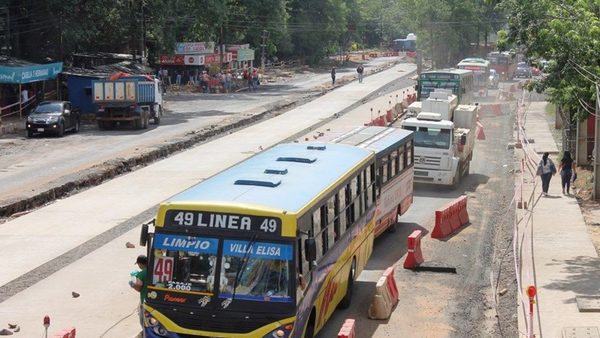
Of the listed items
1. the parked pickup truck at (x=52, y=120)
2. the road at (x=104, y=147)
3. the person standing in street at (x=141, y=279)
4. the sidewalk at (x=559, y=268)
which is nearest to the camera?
the person standing in street at (x=141, y=279)

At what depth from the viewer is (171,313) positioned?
13453 mm

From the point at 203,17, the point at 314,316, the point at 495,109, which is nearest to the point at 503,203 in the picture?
the point at 314,316

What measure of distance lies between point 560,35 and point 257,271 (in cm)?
1463

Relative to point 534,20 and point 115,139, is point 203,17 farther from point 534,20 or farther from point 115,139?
point 534,20

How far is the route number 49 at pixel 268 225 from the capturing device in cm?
1356

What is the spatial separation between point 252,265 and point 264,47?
86.2 meters

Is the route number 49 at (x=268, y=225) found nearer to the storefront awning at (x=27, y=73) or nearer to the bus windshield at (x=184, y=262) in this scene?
the bus windshield at (x=184, y=262)

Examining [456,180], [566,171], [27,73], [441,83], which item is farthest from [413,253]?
[27,73]

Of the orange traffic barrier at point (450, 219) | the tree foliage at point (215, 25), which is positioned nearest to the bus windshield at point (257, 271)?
the orange traffic barrier at point (450, 219)

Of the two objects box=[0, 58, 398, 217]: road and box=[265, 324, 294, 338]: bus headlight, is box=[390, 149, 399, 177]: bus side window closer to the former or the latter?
box=[0, 58, 398, 217]: road

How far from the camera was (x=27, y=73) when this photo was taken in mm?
51281

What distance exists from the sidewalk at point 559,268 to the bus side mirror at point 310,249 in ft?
15.5

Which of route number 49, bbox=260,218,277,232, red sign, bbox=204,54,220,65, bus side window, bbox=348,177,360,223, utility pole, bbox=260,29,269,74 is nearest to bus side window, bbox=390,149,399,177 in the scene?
bus side window, bbox=348,177,360,223

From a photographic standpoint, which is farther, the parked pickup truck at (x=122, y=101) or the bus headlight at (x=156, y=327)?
the parked pickup truck at (x=122, y=101)
